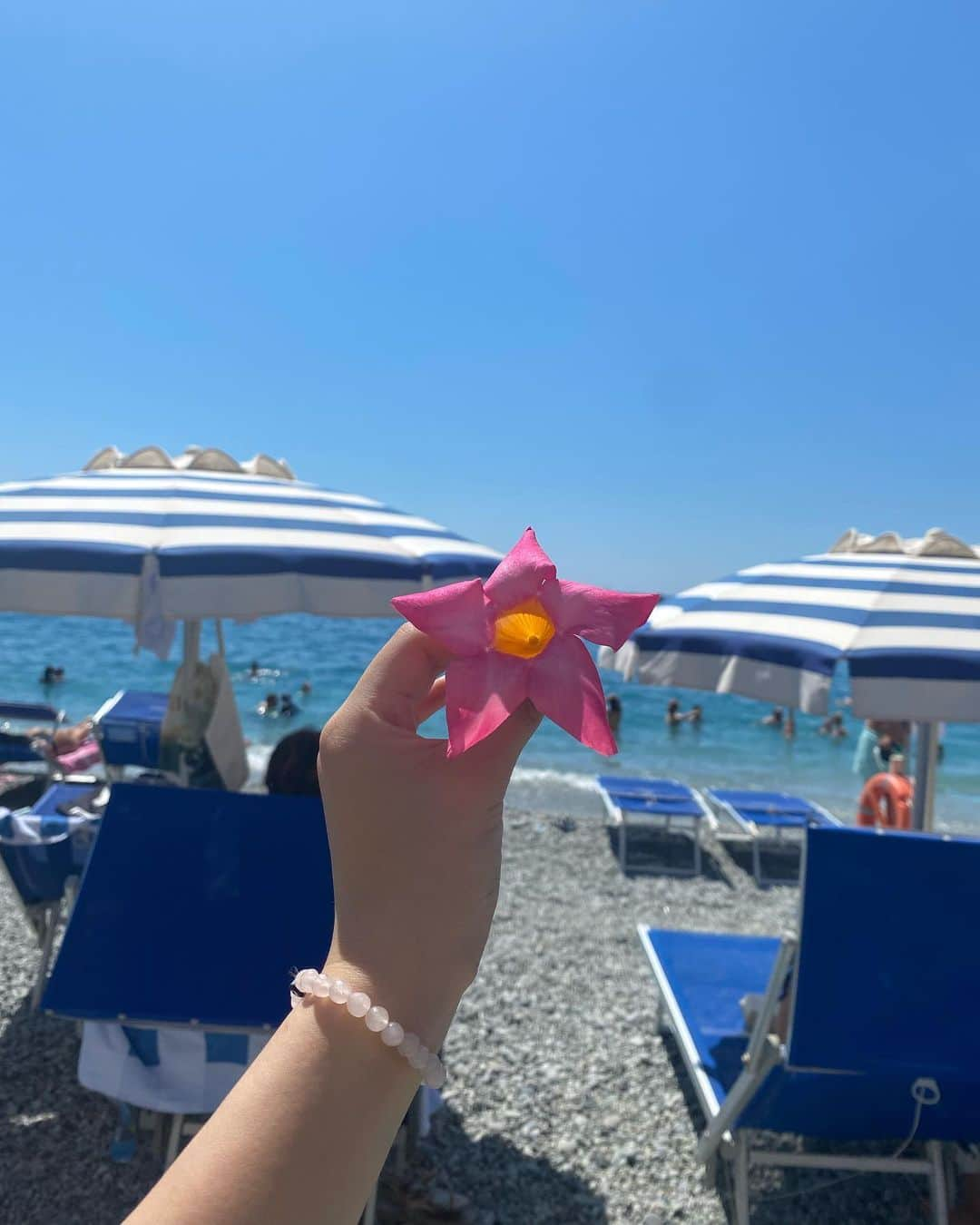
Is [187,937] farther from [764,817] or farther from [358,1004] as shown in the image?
[764,817]

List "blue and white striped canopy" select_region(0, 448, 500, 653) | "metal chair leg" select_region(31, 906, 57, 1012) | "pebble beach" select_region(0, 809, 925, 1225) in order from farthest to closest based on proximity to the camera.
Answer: "metal chair leg" select_region(31, 906, 57, 1012) → "blue and white striped canopy" select_region(0, 448, 500, 653) → "pebble beach" select_region(0, 809, 925, 1225)

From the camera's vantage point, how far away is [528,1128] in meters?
3.53

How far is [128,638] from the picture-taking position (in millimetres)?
38750

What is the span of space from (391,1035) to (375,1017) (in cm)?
2

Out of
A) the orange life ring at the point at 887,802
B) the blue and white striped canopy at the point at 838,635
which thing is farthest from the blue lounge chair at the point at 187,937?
the orange life ring at the point at 887,802

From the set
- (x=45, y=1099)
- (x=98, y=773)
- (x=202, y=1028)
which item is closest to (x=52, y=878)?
(x=45, y=1099)

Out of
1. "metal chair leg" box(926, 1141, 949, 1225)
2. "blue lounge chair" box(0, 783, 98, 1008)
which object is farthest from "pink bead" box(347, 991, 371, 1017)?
"blue lounge chair" box(0, 783, 98, 1008)

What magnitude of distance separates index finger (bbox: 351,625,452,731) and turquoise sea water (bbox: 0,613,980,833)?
31.9ft

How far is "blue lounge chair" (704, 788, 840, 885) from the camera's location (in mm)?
8382

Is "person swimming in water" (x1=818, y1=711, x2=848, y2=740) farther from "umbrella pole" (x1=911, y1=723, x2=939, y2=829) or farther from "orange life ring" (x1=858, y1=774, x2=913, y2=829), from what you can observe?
"umbrella pole" (x1=911, y1=723, x2=939, y2=829)

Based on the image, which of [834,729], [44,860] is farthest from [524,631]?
[834,729]

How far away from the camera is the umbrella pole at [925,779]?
15.5ft

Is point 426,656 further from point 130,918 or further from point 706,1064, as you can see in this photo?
point 706,1064

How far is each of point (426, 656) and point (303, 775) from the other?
115 inches
